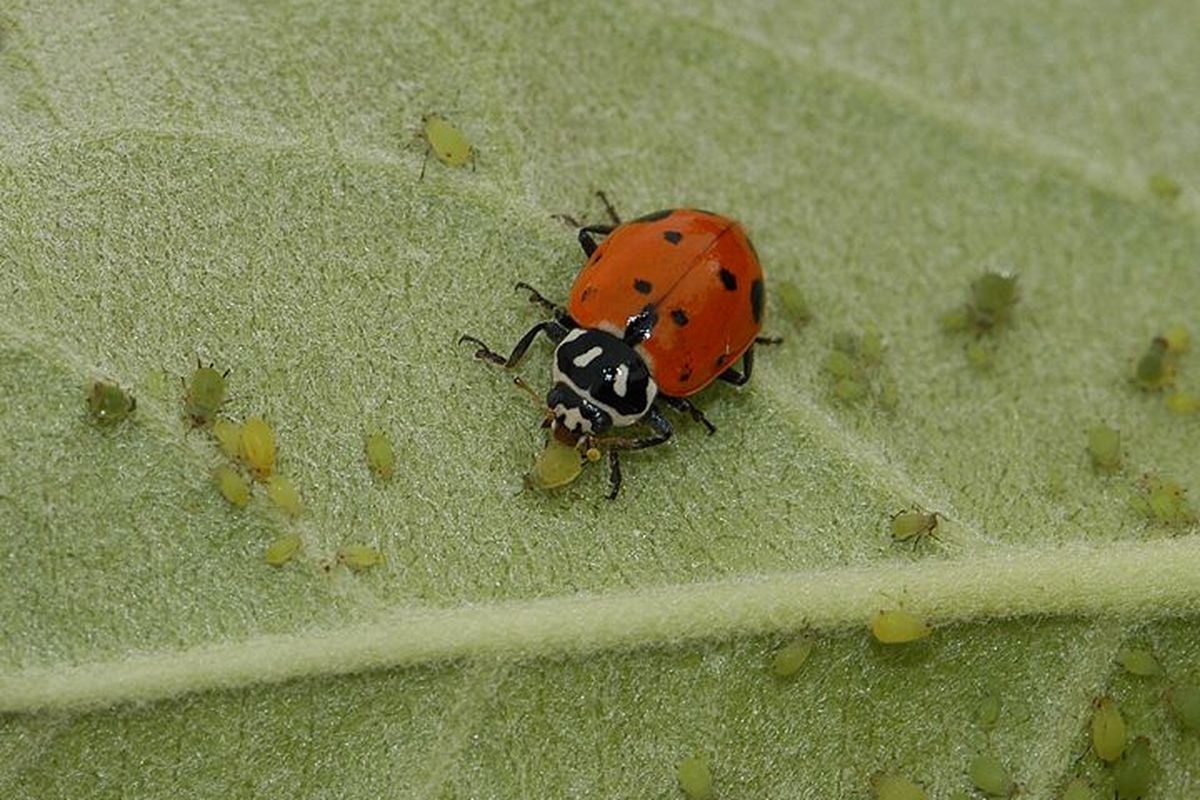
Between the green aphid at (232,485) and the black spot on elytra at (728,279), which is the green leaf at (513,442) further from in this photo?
the black spot on elytra at (728,279)

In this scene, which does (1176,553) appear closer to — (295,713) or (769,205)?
(769,205)

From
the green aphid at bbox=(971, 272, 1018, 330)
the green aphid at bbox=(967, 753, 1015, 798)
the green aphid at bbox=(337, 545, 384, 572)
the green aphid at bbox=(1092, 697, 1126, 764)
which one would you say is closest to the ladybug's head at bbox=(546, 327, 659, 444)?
the green aphid at bbox=(337, 545, 384, 572)

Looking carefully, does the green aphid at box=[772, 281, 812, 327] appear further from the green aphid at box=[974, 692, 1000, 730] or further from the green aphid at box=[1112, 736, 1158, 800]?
the green aphid at box=[1112, 736, 1158, 800]

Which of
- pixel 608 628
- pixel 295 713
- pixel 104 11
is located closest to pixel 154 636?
pixel 295 713

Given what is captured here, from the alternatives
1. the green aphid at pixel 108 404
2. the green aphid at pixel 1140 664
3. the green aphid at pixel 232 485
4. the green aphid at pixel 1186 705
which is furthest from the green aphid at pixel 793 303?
the green aphid at pixel 108 404

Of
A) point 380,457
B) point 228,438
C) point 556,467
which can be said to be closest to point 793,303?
point 556,467

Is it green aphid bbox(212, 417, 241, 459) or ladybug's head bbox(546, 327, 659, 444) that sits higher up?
ladybug's head bbox(546, 327, 659, 444)
